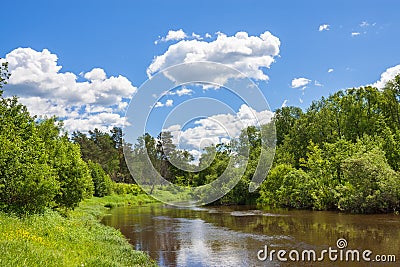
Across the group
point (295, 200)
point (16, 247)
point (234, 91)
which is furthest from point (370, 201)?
point (16, 247)

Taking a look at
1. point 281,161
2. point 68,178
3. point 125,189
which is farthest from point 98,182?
point 68,178

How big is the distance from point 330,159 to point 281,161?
21.1 metres

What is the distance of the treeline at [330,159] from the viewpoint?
113 ft

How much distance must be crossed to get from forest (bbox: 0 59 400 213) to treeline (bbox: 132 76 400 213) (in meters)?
0.08

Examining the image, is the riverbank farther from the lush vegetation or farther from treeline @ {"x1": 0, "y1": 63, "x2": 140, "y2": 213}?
treeline @ {"x1": 0, "y1": 63, "x2": 140, "y2": 213}

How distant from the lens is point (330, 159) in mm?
52688

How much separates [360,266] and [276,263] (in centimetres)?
365

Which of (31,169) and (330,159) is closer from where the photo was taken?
(31,169)

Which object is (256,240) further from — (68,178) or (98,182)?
(98,182)

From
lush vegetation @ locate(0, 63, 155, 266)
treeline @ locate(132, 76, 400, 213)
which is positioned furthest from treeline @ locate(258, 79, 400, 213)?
lush vegetation @ locate(0, 63, 155, 266)

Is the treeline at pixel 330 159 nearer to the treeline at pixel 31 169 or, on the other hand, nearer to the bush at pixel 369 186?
the bush at pixel 369 186

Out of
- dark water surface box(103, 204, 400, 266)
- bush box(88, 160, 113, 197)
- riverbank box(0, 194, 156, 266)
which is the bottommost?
dark water surface box(103, 204, 400, 266)

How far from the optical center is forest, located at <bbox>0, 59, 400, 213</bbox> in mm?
22969

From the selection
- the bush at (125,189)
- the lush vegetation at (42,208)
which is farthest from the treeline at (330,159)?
the bush at (125,189)
